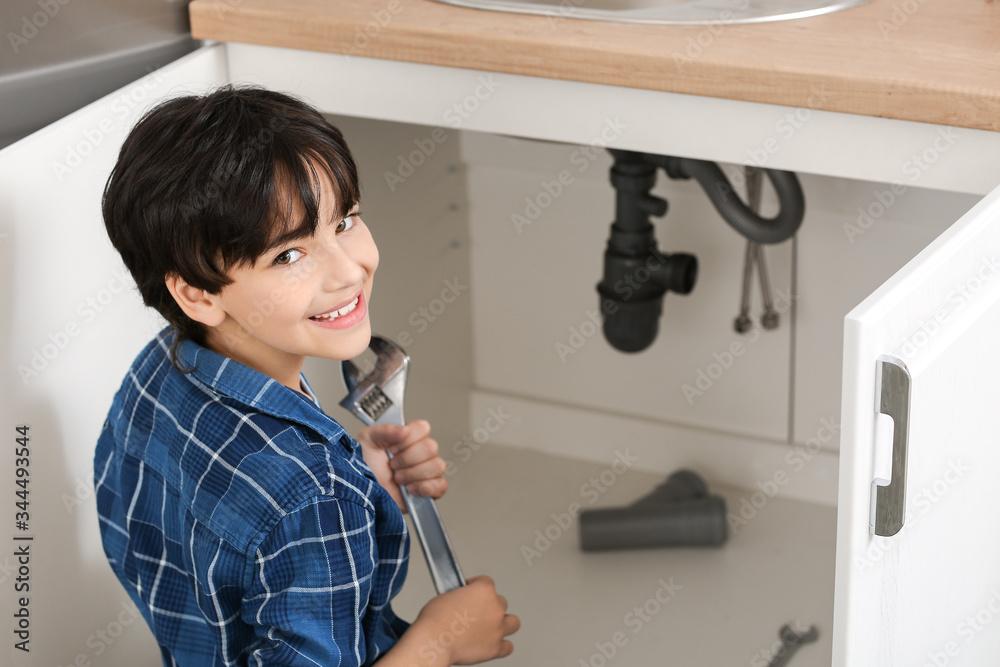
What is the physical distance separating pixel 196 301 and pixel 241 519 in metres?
0.14

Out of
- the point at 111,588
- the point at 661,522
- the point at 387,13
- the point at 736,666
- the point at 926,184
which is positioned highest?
the point at 387,13

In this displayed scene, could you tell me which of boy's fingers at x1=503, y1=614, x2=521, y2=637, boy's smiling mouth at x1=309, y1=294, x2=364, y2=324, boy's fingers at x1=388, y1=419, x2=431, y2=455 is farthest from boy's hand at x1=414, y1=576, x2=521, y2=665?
boy's smiling mouth at x1=309, y1=294, x2=364, y2=324

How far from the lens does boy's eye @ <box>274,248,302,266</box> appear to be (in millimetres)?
688

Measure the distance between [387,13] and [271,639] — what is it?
0.58 meters

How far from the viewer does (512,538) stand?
4.80 feet

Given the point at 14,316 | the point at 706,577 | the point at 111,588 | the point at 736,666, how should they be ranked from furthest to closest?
1. the point at 706,577
2. the point at 736,666
3. the point at 111,588
4. the point at 14,316

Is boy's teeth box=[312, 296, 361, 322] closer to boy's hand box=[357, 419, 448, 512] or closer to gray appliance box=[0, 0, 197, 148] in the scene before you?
boy's hand box=[357, 419, 448, 512]

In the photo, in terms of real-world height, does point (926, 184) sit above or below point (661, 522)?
above

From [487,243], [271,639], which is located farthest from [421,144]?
[271,639]

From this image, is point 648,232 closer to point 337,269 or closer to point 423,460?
point 423,460

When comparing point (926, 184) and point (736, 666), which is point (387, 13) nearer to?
point (926, 184)

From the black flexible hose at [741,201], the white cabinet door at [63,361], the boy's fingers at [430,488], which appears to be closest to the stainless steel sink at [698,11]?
the black flexible hose at [741,201]

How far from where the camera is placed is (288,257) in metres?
0.69

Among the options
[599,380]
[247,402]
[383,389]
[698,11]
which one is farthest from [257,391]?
[599,380]
